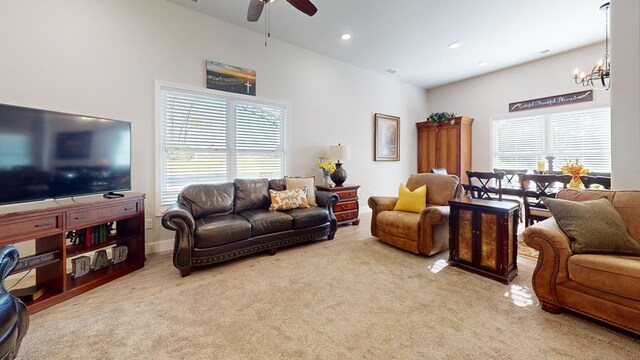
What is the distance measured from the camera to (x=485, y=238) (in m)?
2.62

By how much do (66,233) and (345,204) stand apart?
3572mm

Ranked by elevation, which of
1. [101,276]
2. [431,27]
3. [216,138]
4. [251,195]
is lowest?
[101,276]

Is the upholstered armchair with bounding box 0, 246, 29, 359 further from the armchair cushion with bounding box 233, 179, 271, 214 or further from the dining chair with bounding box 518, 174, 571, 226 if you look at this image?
the dining chair with bounding box 518, 174, 571, 226

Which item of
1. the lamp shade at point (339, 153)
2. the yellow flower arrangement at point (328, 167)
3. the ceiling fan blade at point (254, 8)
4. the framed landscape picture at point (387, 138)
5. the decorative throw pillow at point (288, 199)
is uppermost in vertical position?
the ceiling fan blade at point (254, 8)

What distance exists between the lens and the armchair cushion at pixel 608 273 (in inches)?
63.7

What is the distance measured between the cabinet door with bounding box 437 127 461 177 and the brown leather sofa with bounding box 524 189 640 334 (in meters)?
3.85

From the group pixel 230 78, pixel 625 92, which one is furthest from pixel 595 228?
pixel 230 78

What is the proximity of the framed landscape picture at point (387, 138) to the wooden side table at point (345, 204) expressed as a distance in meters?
1.64

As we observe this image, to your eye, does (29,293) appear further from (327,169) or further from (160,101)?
(327,169)

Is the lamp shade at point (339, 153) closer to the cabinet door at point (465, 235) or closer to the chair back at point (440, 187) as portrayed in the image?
the chair back at point (440, 187)

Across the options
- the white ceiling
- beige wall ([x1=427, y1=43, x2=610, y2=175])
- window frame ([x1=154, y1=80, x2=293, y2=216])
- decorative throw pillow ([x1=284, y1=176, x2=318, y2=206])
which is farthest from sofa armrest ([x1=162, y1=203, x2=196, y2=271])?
beige wall ([x1=427, y1=43, x2=610, y2=175])

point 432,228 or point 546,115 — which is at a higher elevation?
point 546,115

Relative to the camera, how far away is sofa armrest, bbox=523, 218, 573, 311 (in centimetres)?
191

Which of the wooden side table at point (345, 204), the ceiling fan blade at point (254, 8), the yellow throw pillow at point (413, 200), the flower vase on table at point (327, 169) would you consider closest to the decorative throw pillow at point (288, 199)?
the wooden side table at point (345, 204)
